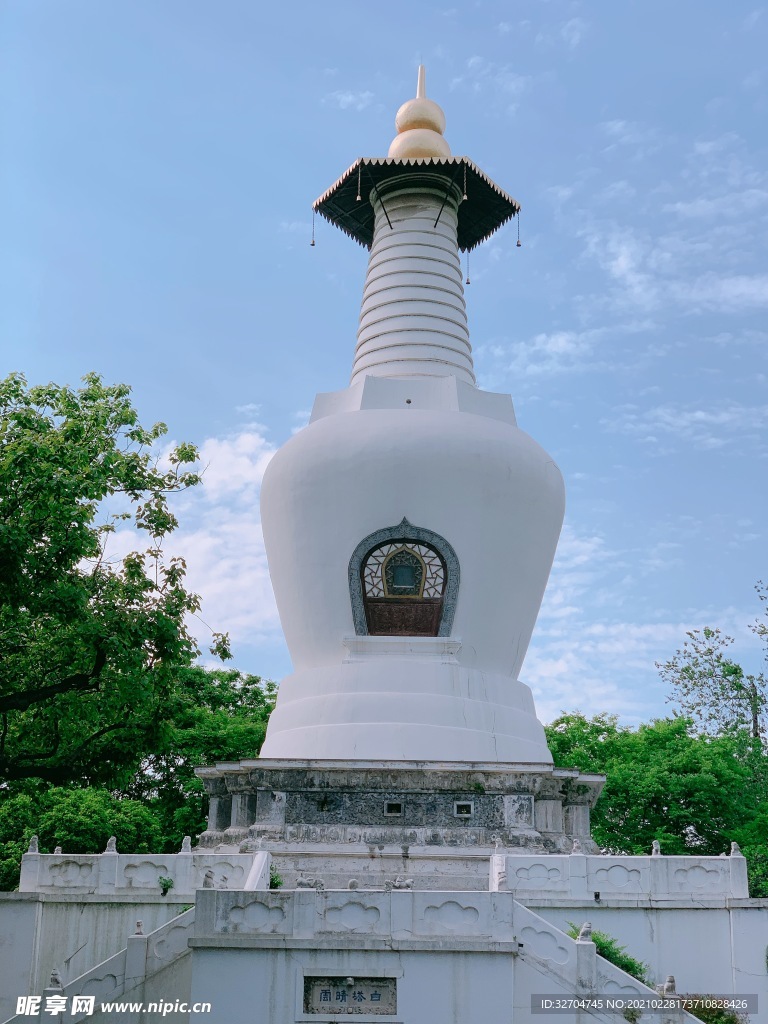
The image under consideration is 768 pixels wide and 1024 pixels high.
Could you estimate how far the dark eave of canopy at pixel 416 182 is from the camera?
2102 cm

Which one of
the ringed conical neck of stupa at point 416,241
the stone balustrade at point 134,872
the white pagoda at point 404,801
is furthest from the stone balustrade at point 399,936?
the ringed conical neck of stupa at point 416,241

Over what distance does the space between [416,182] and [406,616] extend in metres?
8.31

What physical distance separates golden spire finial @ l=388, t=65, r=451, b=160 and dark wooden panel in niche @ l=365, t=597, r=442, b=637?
856 cm

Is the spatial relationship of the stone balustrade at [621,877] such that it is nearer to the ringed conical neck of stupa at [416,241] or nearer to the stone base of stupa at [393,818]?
the stone base of stupa at [393,818]

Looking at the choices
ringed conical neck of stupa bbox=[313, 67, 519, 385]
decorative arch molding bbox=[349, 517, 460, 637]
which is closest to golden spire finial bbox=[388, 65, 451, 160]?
ringed conical neck of stupa bbox=[313, 67, 519, 385]

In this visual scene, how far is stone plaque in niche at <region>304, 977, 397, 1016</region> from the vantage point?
998cm

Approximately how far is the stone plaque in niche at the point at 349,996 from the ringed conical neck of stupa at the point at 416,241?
458 inches

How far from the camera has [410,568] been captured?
18.0 metres

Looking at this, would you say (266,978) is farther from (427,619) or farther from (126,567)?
(427,619)

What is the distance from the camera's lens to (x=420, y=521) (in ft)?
59.3

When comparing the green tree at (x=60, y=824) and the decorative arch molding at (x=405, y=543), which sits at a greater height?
the decorative arch molding at (x=405, y=543)

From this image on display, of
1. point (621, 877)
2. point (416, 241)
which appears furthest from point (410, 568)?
point (416, 241)

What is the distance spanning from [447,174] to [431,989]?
49.1 feet

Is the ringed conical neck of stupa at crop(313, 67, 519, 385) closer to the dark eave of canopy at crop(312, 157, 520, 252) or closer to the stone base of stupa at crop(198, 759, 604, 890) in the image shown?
the dark eave of canopy at crop(312, 157, 520, 252)
